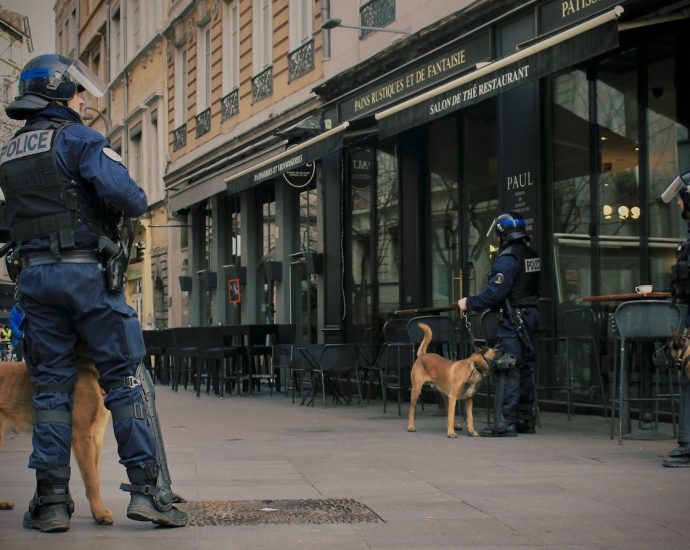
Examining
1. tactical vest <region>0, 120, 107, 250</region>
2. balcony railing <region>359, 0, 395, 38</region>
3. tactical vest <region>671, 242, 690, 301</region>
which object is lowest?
tactical vest <region>671, 242, 690, 301</region>

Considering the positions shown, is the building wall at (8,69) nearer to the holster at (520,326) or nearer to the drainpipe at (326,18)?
the drainpipe at (326,18)

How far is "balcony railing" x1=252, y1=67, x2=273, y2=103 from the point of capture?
20.6m

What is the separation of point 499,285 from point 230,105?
1476 cm

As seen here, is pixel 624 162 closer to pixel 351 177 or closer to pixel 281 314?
pixel 351 177

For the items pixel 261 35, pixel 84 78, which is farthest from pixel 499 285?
pixel 261 35

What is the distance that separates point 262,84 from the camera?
21.0 metres

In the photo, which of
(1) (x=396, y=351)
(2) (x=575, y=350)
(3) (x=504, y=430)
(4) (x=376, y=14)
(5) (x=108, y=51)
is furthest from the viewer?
(5) (x=108, y=51)

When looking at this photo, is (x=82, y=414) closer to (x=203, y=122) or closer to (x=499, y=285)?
(x=499, y=285)

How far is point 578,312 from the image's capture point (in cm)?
1124

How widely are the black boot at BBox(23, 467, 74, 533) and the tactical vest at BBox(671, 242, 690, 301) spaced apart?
13.0ft

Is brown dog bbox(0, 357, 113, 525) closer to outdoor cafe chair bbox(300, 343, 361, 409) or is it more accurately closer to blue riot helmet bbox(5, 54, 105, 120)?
blue riot helmet bbox(5, 54, 105, 120)

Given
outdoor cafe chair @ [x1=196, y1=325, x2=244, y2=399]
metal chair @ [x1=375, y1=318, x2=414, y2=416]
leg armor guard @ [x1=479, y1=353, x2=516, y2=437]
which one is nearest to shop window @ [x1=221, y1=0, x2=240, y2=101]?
outdoor cafe chair @ [x1=196, y1=325, x2=244, y2=399]

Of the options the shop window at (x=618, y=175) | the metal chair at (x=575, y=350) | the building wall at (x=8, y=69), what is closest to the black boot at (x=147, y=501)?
the metal chair at (x=575, y=350)

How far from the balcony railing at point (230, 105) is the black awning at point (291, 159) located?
13.6 feet
